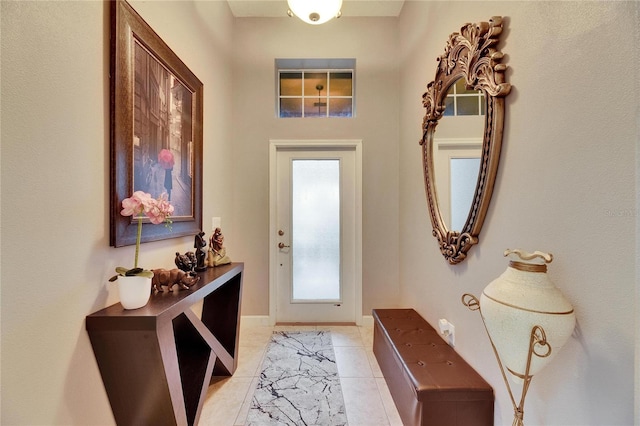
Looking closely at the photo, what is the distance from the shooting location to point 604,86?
74 cm

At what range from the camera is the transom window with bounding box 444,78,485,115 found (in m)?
1.28

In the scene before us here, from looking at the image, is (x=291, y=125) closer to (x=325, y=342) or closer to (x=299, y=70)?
(x=299, y=70)

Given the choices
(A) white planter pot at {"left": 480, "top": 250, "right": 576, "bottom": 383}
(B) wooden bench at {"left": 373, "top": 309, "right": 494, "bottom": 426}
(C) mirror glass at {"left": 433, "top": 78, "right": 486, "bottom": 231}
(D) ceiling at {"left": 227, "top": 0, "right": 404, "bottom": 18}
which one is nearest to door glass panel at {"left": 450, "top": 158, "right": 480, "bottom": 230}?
(C) mirror glass at {"left": 433, "top": 78, "right": 486, "bottom": 231}

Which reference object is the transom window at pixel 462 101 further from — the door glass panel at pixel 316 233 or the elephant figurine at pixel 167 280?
the elephant figurine at pixel 167 280

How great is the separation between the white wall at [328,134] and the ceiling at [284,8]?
2.7 inches

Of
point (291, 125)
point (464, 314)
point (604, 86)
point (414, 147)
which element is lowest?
point (464, 314)

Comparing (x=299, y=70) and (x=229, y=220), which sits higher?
(x=299, y=70)

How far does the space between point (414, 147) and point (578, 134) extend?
4.91ft

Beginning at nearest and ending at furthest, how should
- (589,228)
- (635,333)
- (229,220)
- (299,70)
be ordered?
1. (635,333)
2. (589,228)
3. (229,220)
4. (299,70)

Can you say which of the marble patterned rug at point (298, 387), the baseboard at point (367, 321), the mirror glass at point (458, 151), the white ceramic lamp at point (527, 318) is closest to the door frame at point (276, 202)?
the baseboard at point (367, 321)

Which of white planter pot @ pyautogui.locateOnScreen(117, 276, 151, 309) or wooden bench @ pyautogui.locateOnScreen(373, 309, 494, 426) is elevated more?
white planter pot @ pyautogui.locateOnScreen(117, 276, 151, 309)

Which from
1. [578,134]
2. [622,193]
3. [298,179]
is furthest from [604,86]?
[298,179]

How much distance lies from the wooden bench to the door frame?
919 mm

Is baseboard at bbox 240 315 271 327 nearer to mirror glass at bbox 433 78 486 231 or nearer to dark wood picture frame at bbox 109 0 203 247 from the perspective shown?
dark wood picture frame at bbox 109 0 203 247
